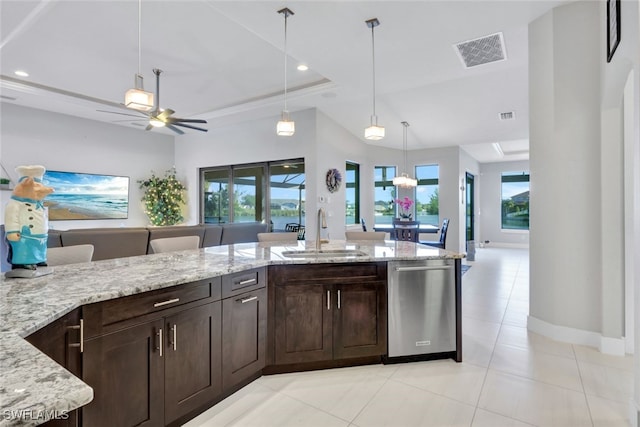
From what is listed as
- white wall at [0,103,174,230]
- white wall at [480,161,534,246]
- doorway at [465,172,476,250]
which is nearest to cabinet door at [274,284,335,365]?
white wall at [0,103,174,230]

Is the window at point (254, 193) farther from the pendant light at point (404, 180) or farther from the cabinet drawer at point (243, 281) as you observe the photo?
the cabinet drawer at point (243, 281)

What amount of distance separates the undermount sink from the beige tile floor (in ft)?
2.99

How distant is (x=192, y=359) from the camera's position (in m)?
1.82

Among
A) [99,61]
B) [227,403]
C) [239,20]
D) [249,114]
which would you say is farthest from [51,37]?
[227,403]

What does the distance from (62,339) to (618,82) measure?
4.09m

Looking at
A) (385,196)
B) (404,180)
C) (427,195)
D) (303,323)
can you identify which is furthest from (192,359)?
(427,195)

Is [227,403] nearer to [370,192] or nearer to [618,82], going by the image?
[618,82]

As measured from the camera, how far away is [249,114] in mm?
6500

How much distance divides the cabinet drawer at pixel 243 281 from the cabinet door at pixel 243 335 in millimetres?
36

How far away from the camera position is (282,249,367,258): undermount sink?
2602mm

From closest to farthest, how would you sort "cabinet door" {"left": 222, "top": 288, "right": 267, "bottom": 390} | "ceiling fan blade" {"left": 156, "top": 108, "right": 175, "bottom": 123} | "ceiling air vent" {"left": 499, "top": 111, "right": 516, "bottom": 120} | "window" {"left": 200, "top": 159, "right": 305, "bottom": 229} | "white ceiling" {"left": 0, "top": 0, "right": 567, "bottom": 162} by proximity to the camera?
"cabinet door" {"left": 222, "top": 288, "right": 267, "bottom": 390} → "white ceiling" {"left": 0, "top": 0, "right": 567, "bottom": 162} → "ceiling fan blade" {"left": 156, "top": 108, "right": 175, "bottom": 123} → "ceiling air vent" {"left": 499, "top": 111, "right": 516, "bottom": 120} → "window" {"left": 200, "top": 159, "right": 305, "bottom": 229}

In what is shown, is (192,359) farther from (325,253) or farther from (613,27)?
(613,27)

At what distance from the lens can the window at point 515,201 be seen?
1029 centimetres

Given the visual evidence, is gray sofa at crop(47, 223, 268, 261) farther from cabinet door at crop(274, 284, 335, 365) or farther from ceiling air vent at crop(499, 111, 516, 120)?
ceiling air vent at crop(499, 111, 516, 120)
